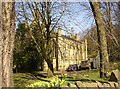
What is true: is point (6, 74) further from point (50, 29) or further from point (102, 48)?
point (50, 29)

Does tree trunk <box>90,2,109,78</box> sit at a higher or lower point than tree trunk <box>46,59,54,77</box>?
higher

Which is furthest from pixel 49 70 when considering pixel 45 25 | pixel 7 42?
pixel 7 42

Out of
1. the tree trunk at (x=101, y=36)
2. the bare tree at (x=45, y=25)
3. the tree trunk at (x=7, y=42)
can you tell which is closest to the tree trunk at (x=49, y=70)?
the bare tree at (x=45, y=25)

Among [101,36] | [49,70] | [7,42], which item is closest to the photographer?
[7,42]

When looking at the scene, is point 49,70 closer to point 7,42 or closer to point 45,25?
point 45,25

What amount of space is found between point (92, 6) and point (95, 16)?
50 cm

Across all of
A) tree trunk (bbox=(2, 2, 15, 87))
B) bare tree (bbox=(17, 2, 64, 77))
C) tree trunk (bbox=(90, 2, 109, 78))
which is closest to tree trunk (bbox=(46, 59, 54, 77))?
bare tree (bbox=(17, 2, 64, 77))

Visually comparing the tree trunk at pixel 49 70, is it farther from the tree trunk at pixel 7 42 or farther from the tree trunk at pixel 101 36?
the tree trunk at pixel 7 42

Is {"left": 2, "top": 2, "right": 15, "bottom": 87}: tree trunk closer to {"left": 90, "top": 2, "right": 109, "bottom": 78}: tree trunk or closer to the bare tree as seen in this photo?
{"left": 90, "top": 2, "right": 109, "bottom": 78}: tree trunk

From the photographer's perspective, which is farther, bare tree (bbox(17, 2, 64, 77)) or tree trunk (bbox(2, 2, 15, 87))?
bare tree (bbox(17, 2, 64, 77))

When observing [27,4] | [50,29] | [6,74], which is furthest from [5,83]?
[50,29]

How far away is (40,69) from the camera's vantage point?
89.6 ft

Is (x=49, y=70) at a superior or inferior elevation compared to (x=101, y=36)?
inferior

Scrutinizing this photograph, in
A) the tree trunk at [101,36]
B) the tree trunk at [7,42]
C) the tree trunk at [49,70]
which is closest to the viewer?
the tree trunk at [7,42]
